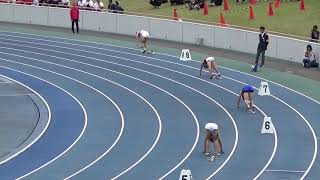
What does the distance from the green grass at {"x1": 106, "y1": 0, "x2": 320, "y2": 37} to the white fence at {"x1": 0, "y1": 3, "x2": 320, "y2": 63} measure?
2.11m

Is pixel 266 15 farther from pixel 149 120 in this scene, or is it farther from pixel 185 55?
pixel 149 120

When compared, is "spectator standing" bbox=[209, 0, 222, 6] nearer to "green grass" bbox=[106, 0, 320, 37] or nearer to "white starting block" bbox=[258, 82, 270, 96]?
"green grass" bbox=[106, 0, 320, 37]

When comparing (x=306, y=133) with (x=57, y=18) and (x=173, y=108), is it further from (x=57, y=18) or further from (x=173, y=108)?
(x=57, y=18)

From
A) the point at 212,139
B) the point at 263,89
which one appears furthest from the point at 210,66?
the point at 212,139

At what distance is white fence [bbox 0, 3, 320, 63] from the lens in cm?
3322

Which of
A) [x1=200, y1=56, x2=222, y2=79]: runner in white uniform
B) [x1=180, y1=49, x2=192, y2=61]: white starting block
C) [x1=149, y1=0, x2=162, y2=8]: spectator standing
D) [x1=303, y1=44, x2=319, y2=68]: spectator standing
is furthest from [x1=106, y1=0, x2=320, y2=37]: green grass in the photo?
[x1=200, y1=56, x2=222, y2=79]: runner in white uniform

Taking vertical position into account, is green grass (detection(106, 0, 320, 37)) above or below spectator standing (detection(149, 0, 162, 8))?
below

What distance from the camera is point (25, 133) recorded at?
23.1m

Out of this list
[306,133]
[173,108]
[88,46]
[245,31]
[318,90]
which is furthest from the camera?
[88,46]

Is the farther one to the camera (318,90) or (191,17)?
(191,17)

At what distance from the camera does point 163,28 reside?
3831cm

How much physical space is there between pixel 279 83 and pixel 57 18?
16029 mm

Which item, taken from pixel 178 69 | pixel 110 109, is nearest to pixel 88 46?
pixel 178 69

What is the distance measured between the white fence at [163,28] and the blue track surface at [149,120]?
2.81m
